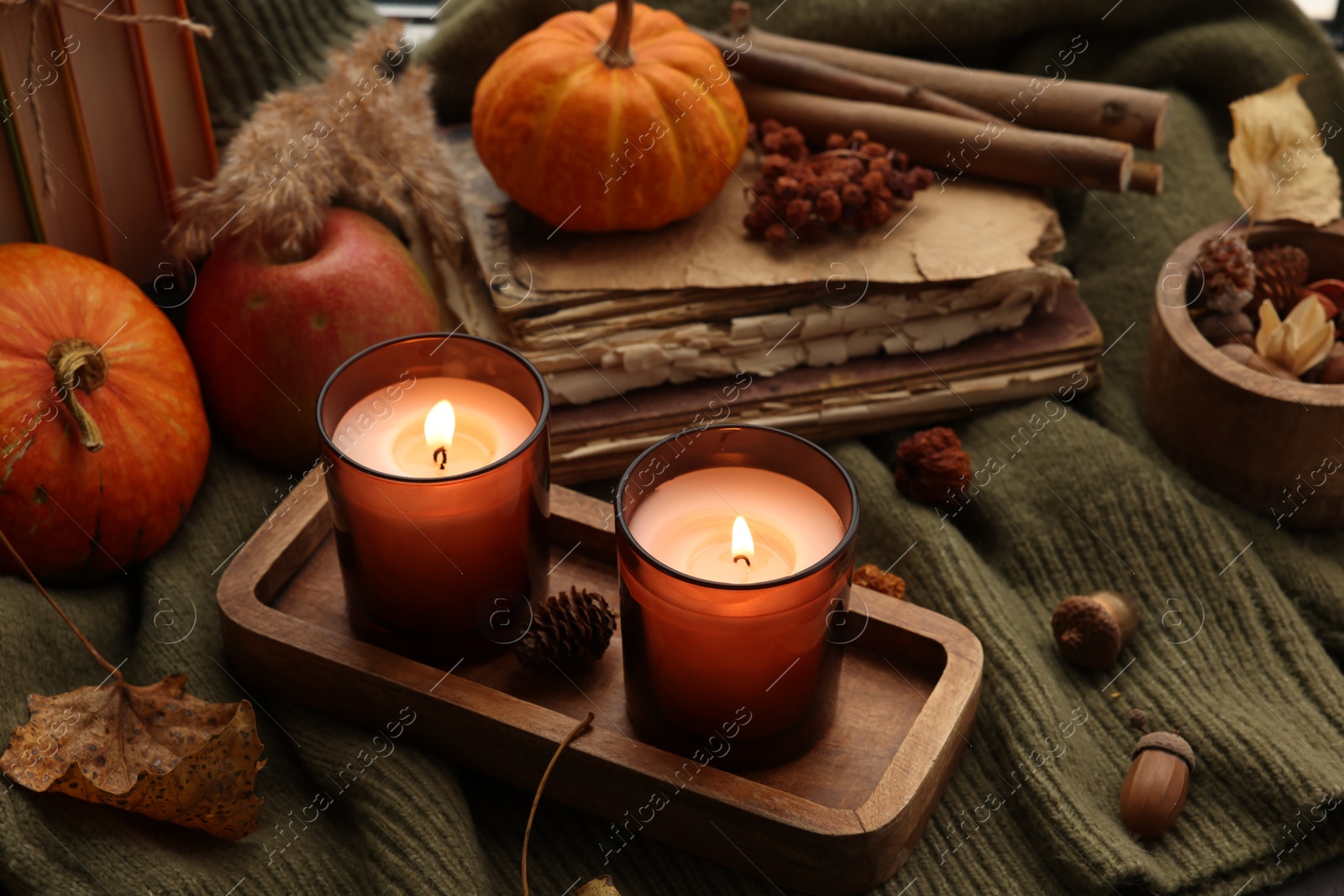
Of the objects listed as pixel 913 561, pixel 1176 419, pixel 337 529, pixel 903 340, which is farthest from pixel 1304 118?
pixel 337 529

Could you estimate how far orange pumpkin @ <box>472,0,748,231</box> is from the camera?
1.17 m

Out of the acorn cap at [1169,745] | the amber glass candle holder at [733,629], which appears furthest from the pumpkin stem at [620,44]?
the acorn cap at [1169,745]

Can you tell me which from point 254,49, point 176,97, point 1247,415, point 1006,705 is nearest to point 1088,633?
point 1006,705

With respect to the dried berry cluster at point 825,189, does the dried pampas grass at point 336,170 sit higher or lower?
higher

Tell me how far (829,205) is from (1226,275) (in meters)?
0.37

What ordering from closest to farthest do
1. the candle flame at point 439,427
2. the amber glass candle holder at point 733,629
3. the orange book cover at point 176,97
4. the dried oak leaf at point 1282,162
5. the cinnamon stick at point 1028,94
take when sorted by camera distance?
the amber glass candle holder at point 733,629
the candle flame at point 439,427
the orange book cover at point 176,97
the dried oak leaf at point 1282,162
the cinnamon stick at point 1028,94

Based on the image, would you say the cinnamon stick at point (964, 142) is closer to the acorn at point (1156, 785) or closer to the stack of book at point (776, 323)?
the stack of book at point (776, 323)

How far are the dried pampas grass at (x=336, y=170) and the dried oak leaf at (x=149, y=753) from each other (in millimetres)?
424

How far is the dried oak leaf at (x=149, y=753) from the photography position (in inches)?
32.3

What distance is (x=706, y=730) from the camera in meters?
0.83

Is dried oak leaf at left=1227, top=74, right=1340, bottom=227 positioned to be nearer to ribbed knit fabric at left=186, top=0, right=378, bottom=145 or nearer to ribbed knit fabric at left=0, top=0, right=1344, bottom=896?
ribbed knit fabric at left=0, top=0, right=1344, bottom=896

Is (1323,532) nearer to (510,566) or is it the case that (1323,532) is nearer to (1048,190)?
(1048,190)

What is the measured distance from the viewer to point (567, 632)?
883 mm

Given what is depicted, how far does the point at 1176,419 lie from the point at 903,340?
0.26 metres
